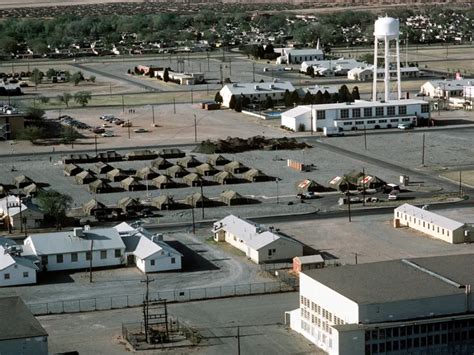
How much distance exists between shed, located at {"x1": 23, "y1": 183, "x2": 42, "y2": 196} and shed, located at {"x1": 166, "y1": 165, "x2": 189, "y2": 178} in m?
4.43

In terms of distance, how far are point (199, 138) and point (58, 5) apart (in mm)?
131952

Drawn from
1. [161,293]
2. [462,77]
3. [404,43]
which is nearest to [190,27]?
[404,43]

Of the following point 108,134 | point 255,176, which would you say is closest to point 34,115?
point 108,134

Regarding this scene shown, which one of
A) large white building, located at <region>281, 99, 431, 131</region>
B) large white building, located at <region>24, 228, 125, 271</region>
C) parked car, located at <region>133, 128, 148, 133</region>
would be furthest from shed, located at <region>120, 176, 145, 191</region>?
large white building, located at <region>281, 99, 431, 131</region>

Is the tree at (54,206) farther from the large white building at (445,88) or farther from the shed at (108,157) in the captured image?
the large white building at (445,88)

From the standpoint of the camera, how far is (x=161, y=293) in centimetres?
2475

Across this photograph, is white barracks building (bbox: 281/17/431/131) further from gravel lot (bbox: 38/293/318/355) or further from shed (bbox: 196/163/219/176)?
gravel lot (bbox: 38/293/318/355)

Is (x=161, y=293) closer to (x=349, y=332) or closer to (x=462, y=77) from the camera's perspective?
(x=349, y=332)

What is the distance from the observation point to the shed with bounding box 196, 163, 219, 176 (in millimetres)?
38281

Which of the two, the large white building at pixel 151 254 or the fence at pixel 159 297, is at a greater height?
the large white building at pixel 151 254

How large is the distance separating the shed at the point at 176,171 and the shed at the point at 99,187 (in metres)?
2.65

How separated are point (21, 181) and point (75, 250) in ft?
32.9

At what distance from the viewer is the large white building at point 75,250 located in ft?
87.8

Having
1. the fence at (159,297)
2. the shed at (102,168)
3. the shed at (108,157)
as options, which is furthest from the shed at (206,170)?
the fence at (159,297)
